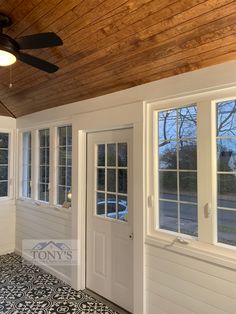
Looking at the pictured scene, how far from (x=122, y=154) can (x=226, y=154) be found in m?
1.24

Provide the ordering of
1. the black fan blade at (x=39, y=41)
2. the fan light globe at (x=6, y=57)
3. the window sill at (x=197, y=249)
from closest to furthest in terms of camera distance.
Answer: the black fan blade at (x=39, y=41) → the fan light globe at (x=6, y=57) → the window sill at (x=197, y=249)

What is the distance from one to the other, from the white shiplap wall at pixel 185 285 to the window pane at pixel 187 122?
108 centimetres

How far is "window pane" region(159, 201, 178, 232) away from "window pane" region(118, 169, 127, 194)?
565mm

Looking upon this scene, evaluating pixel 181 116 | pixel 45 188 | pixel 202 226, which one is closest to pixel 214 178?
pixel 202 226

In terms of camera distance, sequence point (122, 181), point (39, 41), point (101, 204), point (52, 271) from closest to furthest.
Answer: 1. point (39, 41)
2. point (122, 181)
3. point (101, 204)
4. point (52, 271)

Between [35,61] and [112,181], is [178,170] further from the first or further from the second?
[35,61]

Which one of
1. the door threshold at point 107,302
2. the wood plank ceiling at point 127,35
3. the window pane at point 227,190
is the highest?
the wood plank ceiling at point 127,35

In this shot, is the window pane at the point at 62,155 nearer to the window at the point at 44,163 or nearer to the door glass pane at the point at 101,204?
the window at the point at 44,163

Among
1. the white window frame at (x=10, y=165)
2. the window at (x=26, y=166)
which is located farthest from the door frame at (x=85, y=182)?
the white window frame at (x=10, y=165)

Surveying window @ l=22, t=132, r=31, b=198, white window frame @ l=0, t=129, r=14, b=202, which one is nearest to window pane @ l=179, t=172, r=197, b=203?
window @ l=22, t=132, r=31, b=198

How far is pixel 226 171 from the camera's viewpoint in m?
2.10

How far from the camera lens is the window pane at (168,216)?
2449 mm

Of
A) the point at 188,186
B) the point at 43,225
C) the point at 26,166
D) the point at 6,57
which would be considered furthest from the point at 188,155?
the point at 26,166

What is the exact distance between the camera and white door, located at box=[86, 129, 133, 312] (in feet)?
9.66
